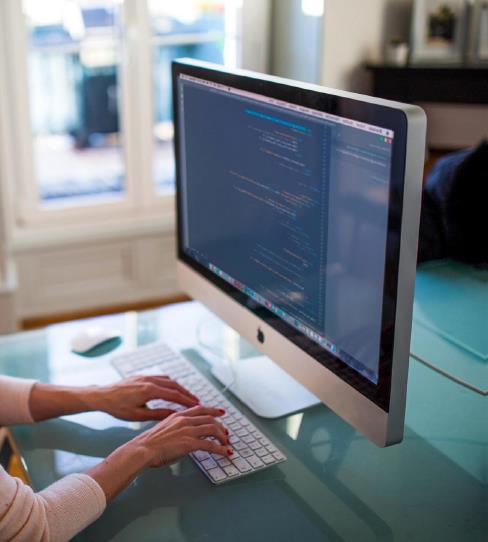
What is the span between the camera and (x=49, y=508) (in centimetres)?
109

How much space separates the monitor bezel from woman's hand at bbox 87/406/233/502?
187 millimetres

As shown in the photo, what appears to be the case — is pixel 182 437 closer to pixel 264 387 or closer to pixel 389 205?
pixel 264 387

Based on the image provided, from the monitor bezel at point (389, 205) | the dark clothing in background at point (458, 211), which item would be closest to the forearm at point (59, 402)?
the monitor bezel at point (389, 205)

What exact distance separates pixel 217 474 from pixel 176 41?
271 centimetres

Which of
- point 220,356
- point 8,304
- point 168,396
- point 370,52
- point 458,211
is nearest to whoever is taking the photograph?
point 168,396

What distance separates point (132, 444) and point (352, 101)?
573 millimetres

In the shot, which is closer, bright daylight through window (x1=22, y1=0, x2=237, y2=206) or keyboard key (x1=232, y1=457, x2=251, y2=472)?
keyboard key (x1=232, y1=457, x2=251, y2=472)

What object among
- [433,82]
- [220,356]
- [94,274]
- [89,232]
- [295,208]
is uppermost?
[295,208]

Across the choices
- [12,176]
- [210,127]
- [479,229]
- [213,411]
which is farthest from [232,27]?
[213,411]

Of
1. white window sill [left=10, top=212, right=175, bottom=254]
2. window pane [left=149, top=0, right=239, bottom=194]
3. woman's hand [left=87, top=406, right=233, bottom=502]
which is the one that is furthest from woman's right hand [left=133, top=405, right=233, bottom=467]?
window pane [left=149, top=0, right=239, bottom=194]

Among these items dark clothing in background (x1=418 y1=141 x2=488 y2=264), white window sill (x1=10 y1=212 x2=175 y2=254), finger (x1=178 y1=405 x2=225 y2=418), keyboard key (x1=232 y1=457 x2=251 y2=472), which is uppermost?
dark clothing in background (x1=418 y1=141 x2=488 y2=264)

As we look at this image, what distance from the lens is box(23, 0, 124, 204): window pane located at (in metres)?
3.37

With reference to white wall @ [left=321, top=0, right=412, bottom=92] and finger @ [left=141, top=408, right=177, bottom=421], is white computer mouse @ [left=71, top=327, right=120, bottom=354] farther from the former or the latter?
white wall @ [left=321, top=0, right=412, bottom=92]

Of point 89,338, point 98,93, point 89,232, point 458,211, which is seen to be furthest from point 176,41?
point 89,338
